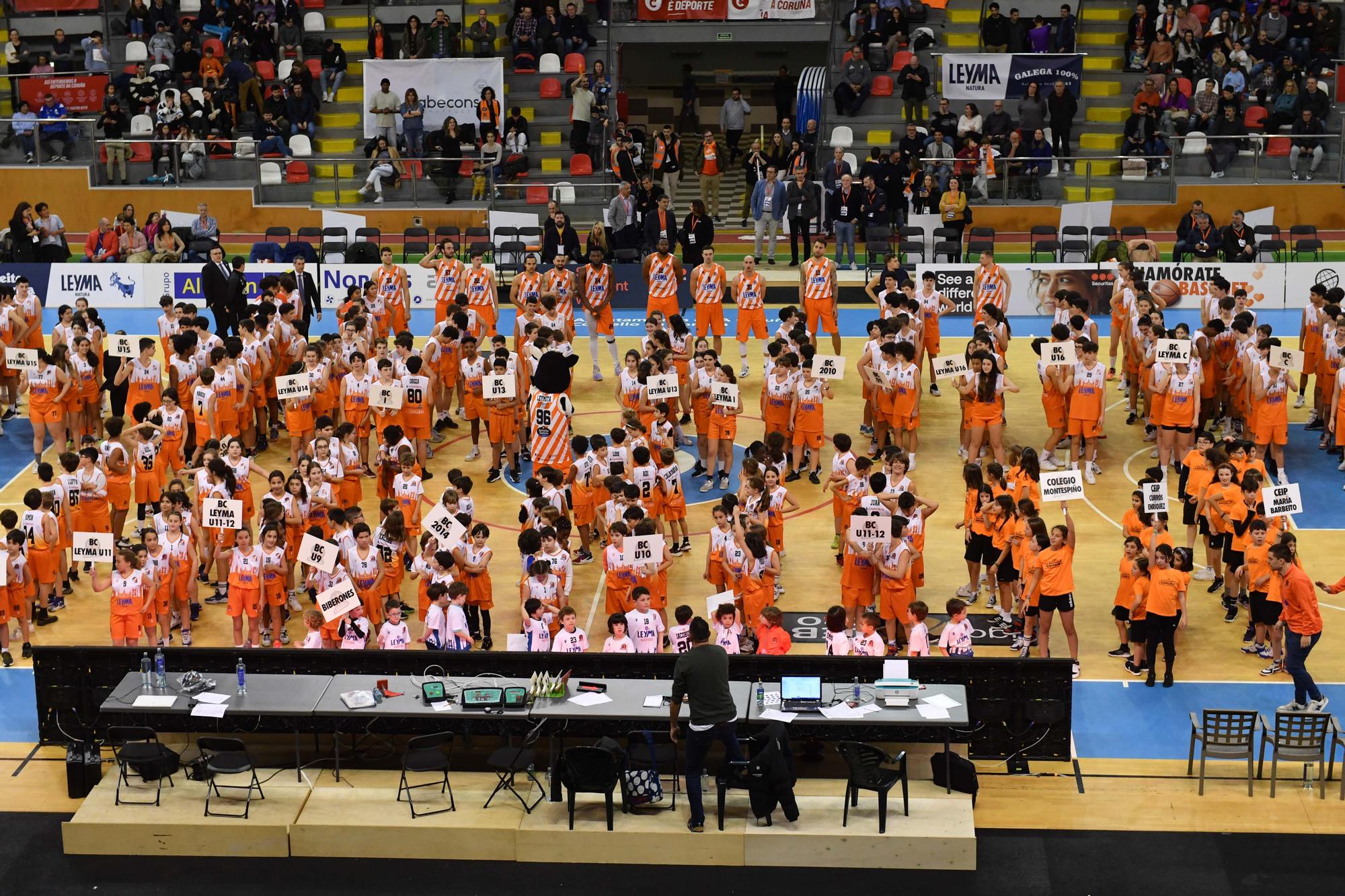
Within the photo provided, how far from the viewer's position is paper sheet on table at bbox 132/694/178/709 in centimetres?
1527

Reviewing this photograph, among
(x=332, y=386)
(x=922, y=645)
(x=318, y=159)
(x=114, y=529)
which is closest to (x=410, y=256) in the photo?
(x=318, y=159)

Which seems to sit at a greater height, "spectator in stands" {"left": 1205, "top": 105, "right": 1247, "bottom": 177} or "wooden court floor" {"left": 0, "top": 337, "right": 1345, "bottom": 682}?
"spectator in stands" {"left": 1205, "top": 105, "right": 1247, "bottom": 177}

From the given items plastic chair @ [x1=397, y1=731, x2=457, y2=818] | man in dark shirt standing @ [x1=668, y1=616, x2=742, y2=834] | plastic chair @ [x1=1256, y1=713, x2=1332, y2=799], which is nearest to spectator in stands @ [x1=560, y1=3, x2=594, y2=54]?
plastic chair @ [x1=397, y1=731, x2=457, y2=818]

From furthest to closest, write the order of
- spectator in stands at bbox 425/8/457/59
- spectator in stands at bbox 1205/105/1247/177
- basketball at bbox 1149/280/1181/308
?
spectator in stands at bbox 425/8/457/59, spectator in stands at bbox 1205/105/1247/177, basketball at bbox 1149/280/1181/308

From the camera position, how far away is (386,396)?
855 inches

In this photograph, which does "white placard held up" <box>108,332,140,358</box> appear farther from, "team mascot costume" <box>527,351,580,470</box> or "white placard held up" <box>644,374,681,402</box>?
"white placard held up" <box>644,374,681,402</box>

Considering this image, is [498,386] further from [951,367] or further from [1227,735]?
[1227,735]

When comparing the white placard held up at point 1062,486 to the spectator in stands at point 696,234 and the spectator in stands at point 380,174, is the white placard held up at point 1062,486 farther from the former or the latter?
the spectator in stands at point 380,174

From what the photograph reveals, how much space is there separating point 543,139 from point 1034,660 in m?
24.0

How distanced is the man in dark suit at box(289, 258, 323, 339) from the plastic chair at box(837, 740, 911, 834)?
13.1m

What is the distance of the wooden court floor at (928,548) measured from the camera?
18516mm

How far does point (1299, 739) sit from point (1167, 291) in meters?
16.1

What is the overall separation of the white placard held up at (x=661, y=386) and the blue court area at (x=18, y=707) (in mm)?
8246

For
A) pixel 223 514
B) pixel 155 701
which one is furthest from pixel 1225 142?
pixel 155 701
